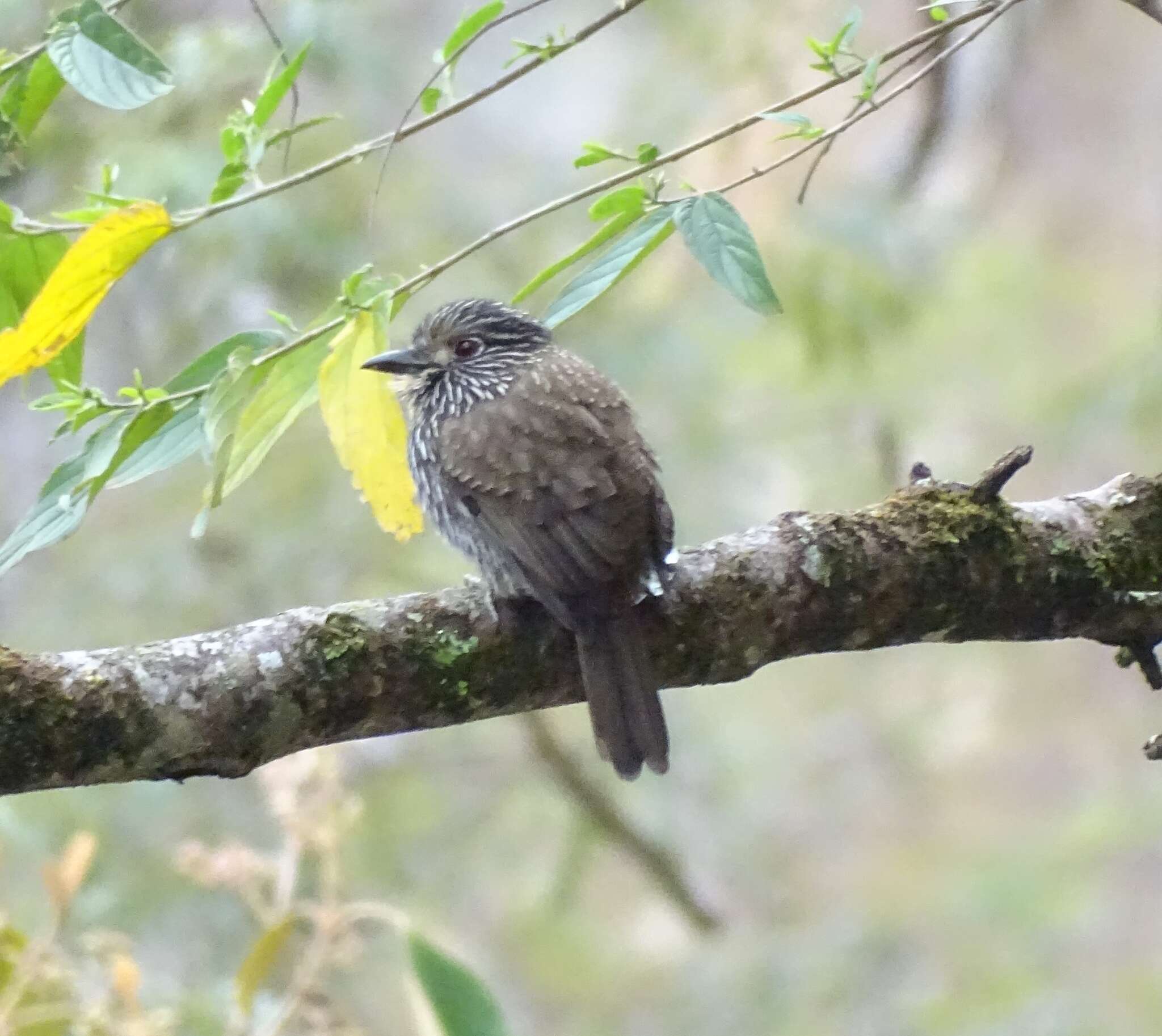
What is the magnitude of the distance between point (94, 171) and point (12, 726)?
2075mm

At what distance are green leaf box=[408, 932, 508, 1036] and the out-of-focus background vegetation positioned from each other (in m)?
0.55

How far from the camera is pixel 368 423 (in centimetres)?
154

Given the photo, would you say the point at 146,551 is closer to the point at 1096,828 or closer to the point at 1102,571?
the point at 1102,571

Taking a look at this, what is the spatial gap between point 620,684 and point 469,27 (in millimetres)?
785

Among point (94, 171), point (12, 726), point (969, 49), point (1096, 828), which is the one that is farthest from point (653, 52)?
point (12, 726)

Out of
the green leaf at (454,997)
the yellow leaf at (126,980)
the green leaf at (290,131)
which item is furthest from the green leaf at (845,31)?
the yellow leaf at (126,980)

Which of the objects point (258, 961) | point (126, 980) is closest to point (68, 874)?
point (126, 980)

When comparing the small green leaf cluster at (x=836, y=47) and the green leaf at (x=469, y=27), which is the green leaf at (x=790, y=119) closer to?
the small green leaf cluster at (x=836, y=47)

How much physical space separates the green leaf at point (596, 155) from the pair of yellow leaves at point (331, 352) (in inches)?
11.2

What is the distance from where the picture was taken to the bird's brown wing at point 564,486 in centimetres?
174

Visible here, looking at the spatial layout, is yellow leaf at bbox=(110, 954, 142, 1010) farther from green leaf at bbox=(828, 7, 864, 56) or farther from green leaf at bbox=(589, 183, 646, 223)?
green leaf at bbox=(828, 7, 864, 56)

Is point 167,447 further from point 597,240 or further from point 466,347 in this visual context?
point 466,347

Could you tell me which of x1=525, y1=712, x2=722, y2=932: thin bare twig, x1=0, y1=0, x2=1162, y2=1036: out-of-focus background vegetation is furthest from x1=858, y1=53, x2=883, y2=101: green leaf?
x1=525, y1=712, x2=722, y2=932: thin bare twig

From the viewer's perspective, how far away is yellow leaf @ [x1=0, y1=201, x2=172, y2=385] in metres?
1.32
